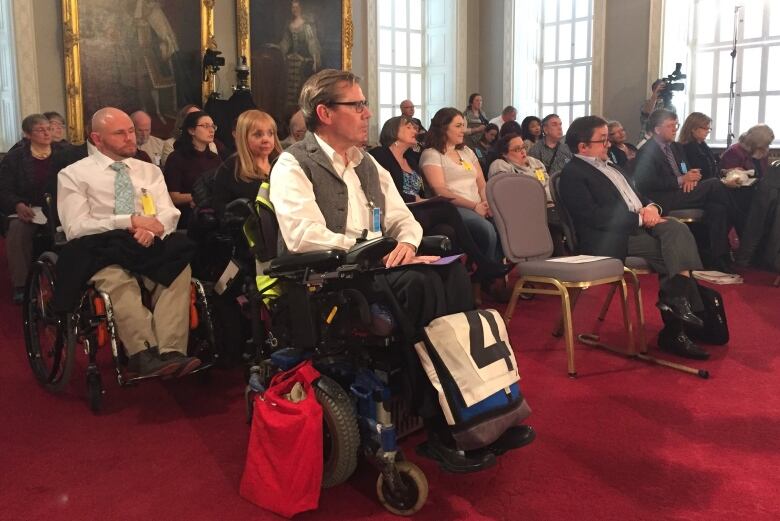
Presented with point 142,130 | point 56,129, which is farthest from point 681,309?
point 56,129

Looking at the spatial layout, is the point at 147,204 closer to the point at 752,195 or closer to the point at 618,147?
the point at 752,195

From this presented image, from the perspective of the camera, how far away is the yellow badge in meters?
3.10

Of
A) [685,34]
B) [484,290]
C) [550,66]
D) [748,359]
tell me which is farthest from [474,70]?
[748,359]

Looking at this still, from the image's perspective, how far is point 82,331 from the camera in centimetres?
291

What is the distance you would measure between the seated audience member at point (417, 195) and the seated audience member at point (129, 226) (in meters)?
1.66

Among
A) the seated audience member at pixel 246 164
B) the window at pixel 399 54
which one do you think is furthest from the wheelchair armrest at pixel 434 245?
the window at pixel 399 54

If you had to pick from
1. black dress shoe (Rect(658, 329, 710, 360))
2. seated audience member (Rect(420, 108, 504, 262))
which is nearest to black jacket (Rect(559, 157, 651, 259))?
black dress shoe (Rect(658, 329, 710, 360))

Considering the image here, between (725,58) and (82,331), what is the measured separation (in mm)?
9541

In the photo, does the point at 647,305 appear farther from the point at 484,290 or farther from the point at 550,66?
the point at 550,66

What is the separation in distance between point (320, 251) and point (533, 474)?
0.99m

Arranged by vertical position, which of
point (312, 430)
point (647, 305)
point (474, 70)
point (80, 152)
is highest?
point (474, 70)

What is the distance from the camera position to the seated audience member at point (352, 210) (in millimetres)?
2082

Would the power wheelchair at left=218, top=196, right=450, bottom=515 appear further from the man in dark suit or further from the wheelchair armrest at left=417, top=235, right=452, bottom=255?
the man in dark suit

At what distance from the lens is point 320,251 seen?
6.89 ft
